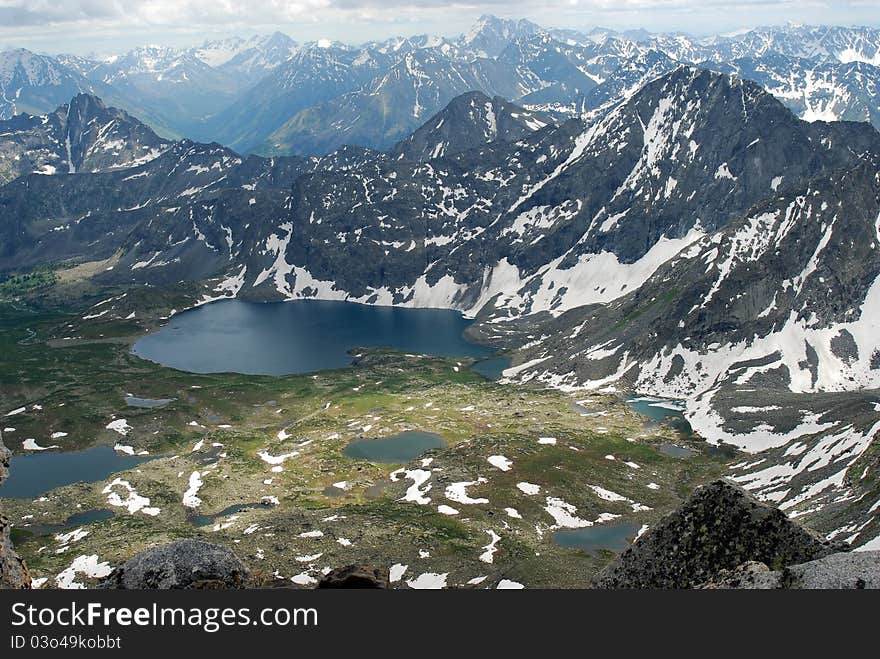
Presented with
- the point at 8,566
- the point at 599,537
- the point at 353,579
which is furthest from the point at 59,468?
the point at 353,579

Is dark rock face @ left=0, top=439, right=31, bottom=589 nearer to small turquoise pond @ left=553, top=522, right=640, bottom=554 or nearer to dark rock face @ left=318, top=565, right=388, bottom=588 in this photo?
dark rock face @ left=318, top=565, right=388, bottom=588

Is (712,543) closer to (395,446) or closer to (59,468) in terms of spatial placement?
(395,446)

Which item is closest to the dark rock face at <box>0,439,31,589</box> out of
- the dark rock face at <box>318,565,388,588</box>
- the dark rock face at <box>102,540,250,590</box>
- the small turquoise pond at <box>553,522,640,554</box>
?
the dark rock face at <box>102,540,250,590</box>

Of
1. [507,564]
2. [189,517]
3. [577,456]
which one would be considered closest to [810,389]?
[577,456]

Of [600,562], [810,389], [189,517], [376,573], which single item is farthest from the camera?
[810,389]

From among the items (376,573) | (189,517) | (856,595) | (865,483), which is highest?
(856,595)

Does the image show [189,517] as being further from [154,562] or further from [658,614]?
[658,614]

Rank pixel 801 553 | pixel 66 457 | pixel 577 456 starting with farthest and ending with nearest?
pixel 66 457 → pixel 577 456 → pixel 801 553
